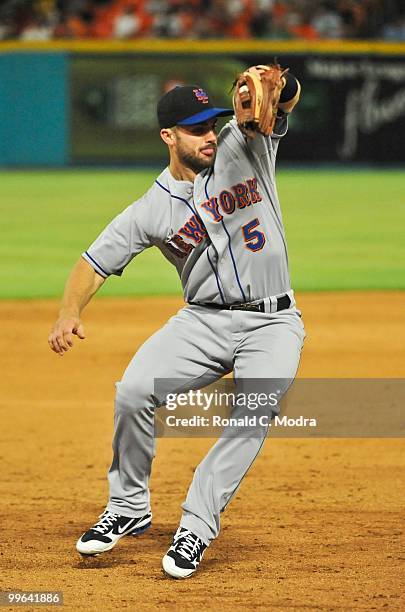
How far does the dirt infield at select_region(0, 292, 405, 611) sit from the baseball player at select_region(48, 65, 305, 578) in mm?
242

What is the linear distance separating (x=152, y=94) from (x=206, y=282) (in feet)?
58.1

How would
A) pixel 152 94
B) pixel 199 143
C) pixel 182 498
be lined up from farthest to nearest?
pixel 152 94, pixel 182 498, pixel 199 143

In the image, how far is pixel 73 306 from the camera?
16.0 ft

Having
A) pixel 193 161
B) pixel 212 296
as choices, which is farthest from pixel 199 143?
pixel 212 296

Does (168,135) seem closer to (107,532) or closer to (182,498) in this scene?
(107,532)

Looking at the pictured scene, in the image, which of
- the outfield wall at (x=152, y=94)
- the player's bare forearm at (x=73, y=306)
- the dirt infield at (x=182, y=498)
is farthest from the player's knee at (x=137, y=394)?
the outfield wall at (x=152, y=94)

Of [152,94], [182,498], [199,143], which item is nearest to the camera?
[199,143]

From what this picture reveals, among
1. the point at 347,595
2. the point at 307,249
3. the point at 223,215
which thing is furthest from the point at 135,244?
the point at 307,249

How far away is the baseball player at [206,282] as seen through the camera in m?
4.71

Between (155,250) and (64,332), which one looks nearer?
(64,332)

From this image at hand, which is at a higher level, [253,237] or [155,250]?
[253,237]

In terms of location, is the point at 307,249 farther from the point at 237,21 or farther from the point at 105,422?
the point at 237,21

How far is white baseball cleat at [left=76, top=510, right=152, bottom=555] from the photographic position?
483cm

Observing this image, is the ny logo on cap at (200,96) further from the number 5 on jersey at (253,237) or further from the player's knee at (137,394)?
the player's knee at (137,394)
